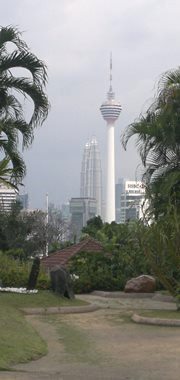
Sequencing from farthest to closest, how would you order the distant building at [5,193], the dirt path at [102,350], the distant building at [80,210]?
the distant building at [80,210] → the distant building at [5,193] → the dirt path at [102,350]

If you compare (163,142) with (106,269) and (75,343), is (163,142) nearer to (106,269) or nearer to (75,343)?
(106,269)

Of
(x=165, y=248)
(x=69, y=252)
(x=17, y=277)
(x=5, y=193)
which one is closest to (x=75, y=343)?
(x=165, y=248)

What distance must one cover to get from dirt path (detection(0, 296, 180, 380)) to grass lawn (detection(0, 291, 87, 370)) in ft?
0.63

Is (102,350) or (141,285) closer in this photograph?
(102,350)

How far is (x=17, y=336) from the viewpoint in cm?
1052

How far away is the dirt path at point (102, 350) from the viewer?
8359 millimetres

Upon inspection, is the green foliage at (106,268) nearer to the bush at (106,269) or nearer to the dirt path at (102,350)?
the bush at (106,269)

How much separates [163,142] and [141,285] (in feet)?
15.3

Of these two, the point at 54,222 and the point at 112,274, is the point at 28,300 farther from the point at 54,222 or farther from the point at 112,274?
the point at 54,222

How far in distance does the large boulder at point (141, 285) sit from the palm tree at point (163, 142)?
285 cm

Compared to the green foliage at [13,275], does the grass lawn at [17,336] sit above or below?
below

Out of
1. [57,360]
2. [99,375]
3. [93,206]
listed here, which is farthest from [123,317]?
[93,206]

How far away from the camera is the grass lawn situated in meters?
9.16

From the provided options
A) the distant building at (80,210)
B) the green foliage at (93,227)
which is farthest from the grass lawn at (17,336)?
the distant building at (80,210)
